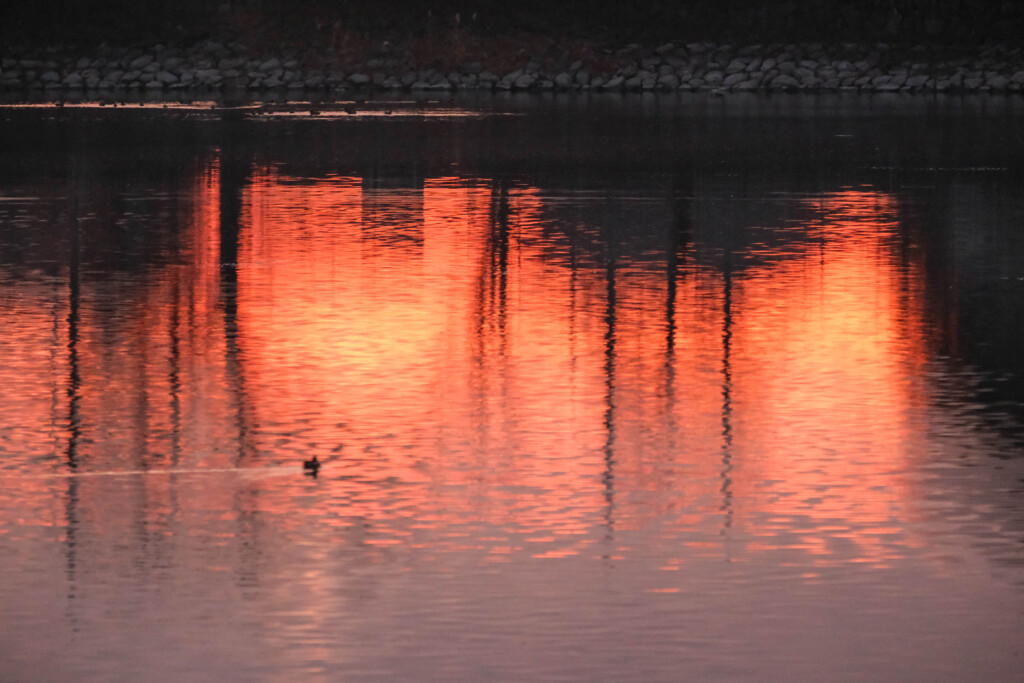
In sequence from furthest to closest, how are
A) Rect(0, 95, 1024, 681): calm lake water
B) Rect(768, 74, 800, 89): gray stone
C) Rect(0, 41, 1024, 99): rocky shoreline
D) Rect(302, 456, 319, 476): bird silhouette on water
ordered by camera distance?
Rect(768, 74, 800, 89): gray stone
Rect(0, 41, 1024, 99): rocky shoreline
Rect(302, 456, 319, 476): bird silhouette on water
Rect(0, 95, 1024, 681): calm lake water

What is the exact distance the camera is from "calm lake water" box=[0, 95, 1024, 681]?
22.9ft

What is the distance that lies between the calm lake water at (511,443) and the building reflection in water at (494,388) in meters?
0.04

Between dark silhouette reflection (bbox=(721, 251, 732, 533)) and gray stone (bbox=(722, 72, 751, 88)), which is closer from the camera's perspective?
dark silhouette reflection (bbox=(721, 251, 732, 533))

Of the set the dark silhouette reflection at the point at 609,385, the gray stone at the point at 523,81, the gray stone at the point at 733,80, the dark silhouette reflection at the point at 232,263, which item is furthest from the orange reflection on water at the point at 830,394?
the gray stone at the point at 523,81

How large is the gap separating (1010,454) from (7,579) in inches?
198

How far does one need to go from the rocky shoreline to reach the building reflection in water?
50.1m

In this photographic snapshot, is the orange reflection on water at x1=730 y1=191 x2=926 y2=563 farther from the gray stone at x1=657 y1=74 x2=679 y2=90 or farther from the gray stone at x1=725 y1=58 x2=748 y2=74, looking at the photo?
the gray stone at x1=725 y1=58 x2=748 y2=74

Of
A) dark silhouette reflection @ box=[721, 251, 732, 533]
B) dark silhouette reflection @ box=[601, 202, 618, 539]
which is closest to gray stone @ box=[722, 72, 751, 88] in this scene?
dark silhouette reflection @ box=[601, 202, 618, 539]

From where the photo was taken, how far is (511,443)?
1041 centimetres

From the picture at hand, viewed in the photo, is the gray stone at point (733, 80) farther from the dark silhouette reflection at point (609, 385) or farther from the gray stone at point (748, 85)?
the dark silhouette reflection at point (609, 385)

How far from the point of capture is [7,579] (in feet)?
25.3

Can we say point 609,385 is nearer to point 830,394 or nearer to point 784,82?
point 830,394

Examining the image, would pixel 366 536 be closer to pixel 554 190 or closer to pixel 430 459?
pixel 430 459

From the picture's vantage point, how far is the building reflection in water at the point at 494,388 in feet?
28.8
